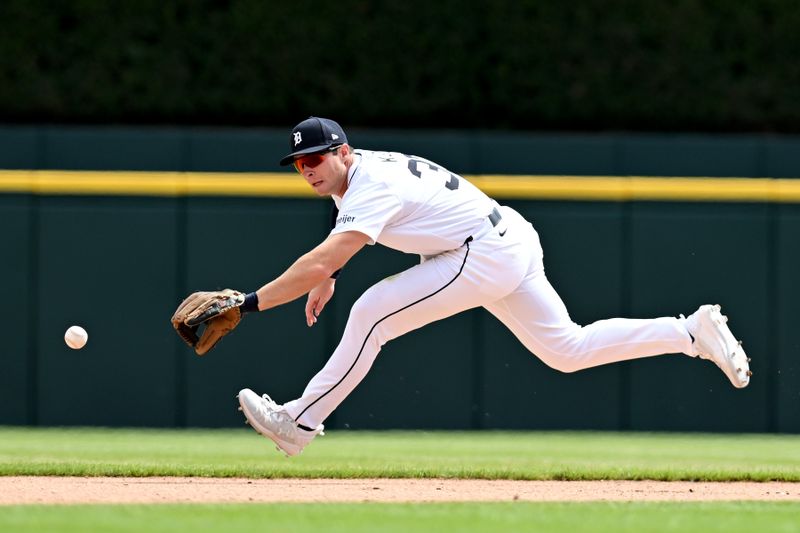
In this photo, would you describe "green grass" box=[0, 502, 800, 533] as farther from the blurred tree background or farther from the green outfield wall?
the blurred tree background

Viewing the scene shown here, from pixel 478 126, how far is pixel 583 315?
151cm

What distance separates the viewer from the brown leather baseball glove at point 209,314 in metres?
6.06

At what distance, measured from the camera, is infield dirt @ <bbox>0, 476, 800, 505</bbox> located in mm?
5949

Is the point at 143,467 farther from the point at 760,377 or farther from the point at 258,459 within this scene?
the point at 760,377

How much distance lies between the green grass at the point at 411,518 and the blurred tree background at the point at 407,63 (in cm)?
456

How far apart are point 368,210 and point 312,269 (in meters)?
0.32

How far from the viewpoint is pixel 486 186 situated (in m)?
9.35

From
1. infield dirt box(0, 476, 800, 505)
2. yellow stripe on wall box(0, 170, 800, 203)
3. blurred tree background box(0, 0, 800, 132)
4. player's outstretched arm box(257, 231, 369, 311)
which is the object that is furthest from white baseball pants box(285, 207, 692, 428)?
blurred tree background box(0, 0, 800, 132)

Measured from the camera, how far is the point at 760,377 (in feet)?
30.9

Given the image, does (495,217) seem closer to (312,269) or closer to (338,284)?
(312,269)

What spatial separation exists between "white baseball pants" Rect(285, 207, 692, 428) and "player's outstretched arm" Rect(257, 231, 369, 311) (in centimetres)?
24

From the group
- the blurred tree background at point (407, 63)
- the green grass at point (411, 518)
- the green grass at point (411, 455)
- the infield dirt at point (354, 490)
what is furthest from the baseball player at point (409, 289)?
the blurred tree background at point (407, 63)

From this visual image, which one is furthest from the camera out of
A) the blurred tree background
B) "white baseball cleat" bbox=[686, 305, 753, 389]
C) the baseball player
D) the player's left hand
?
the blurred tree background

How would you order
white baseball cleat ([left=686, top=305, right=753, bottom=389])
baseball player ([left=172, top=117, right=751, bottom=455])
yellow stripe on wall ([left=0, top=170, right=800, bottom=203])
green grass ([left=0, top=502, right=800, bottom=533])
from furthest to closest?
1. yellow stripe on wall ([left=0, top=170, right=800, bottom=203])
2. white baseball cleat ([left=686, top=305, right=753, bottom=389])
3. baseball player ([left=172, top=117, right=751, bottom=455])
4. green grass ([left=0, top=502, right=800, bottom=533])
